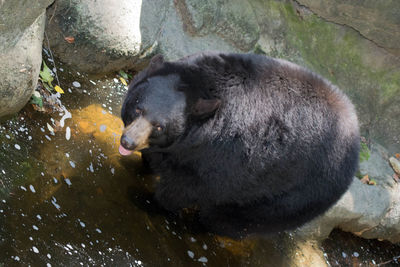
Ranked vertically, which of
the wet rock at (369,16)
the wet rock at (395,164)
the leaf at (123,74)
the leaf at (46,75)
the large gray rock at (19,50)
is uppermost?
the large gray rock at (19,50)

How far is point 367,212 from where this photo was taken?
6.30 meters

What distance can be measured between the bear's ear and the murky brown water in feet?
3.68

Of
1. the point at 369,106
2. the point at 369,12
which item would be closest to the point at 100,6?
the point at 369,12

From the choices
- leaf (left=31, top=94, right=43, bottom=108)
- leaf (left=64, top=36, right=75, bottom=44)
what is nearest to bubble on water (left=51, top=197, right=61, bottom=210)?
leaf (left=31, top=94, right=43, bottom=108)

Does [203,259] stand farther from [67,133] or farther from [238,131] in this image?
[67,133]

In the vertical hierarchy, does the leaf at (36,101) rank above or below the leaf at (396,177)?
above

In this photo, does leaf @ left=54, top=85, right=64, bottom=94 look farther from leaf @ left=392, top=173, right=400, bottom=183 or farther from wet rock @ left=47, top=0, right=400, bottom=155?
leaf @ left=392, top=173, right=400, bottom=183

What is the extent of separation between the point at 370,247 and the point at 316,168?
2.92 meters

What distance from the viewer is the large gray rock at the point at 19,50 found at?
3699 millimetres

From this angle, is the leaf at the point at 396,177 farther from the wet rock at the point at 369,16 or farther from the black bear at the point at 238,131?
the black bear at the point at 238,131

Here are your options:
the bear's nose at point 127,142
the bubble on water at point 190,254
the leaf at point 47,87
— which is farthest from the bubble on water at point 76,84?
the bubble on water at point 190,254

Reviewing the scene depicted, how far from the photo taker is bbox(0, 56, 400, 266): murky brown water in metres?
3.31

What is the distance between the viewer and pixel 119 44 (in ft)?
18.7

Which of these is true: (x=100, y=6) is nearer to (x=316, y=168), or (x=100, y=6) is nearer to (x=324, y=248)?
(x=316, y=168)
